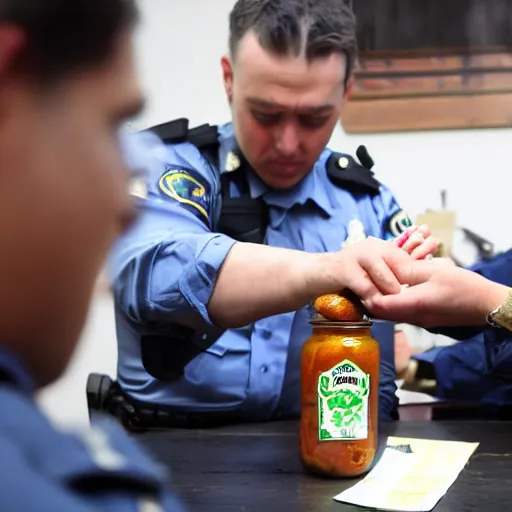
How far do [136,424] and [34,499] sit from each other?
0.74 m

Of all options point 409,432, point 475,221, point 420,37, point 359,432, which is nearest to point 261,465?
point 359,432

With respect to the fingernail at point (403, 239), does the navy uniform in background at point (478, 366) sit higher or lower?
lower

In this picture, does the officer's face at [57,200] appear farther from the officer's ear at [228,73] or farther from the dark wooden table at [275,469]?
the officer's ear at [228,73]

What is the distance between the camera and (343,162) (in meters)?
1.12

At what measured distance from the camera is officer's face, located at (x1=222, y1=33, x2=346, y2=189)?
40.0 inches

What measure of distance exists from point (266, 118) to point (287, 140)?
0.15 ft

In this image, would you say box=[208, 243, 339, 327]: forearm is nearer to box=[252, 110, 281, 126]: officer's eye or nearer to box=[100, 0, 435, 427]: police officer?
box=[100, 0, 435, 427]: police officer

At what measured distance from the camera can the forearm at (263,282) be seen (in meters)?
0.74

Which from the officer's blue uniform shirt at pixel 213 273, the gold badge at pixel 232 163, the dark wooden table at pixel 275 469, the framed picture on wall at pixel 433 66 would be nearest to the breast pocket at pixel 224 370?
the officer's blue uniform shirt at pixel 213 273

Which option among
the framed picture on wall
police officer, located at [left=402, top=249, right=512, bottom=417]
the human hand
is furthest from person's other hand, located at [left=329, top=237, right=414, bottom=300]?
the framed picture on wall

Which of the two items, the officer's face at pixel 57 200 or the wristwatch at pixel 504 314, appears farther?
the wristwatch at pixel 504 314

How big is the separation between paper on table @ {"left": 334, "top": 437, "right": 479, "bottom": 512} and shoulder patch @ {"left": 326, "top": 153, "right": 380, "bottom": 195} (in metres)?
0.47

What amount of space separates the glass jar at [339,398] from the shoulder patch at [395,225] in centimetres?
50

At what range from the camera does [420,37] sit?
1.35 metres
